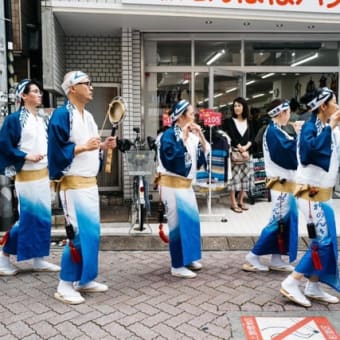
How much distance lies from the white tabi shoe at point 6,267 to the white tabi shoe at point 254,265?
2.62 meters

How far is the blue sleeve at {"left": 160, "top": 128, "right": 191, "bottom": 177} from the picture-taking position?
4.50 metres

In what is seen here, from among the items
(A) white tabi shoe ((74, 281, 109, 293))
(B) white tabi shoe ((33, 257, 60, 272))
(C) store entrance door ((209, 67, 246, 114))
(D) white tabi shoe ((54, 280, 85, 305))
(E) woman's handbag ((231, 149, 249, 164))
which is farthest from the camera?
(C) store entrance door ((209, 67, 246, 114))

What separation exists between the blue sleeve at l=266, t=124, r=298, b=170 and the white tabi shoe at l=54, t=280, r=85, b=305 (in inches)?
94.3

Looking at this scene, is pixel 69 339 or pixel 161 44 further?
pixel 161 44

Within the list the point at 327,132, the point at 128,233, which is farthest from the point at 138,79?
the point at 327,132

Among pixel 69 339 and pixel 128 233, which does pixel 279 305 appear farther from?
pixel 128 233

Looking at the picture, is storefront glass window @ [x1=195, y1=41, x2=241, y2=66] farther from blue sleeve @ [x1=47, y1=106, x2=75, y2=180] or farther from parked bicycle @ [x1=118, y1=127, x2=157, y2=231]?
blue sleeve @ [x1=47, y1=106, x2=75, y2=180]

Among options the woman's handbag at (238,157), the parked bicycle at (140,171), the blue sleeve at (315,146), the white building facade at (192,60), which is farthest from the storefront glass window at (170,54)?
the blue sleeve at (315,146)

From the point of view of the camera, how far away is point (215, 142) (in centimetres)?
729

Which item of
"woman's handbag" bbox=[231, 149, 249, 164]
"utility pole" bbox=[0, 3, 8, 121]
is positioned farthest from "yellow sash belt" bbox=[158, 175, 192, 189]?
"woman's handbag" bbox=[231, 149, 249, 164]

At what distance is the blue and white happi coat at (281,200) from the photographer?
441 cm

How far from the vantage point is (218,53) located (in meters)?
8.81

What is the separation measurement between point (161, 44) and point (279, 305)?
244 inches

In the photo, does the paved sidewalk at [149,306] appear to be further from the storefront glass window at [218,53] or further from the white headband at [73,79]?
the storefront glass window at [218,53]
